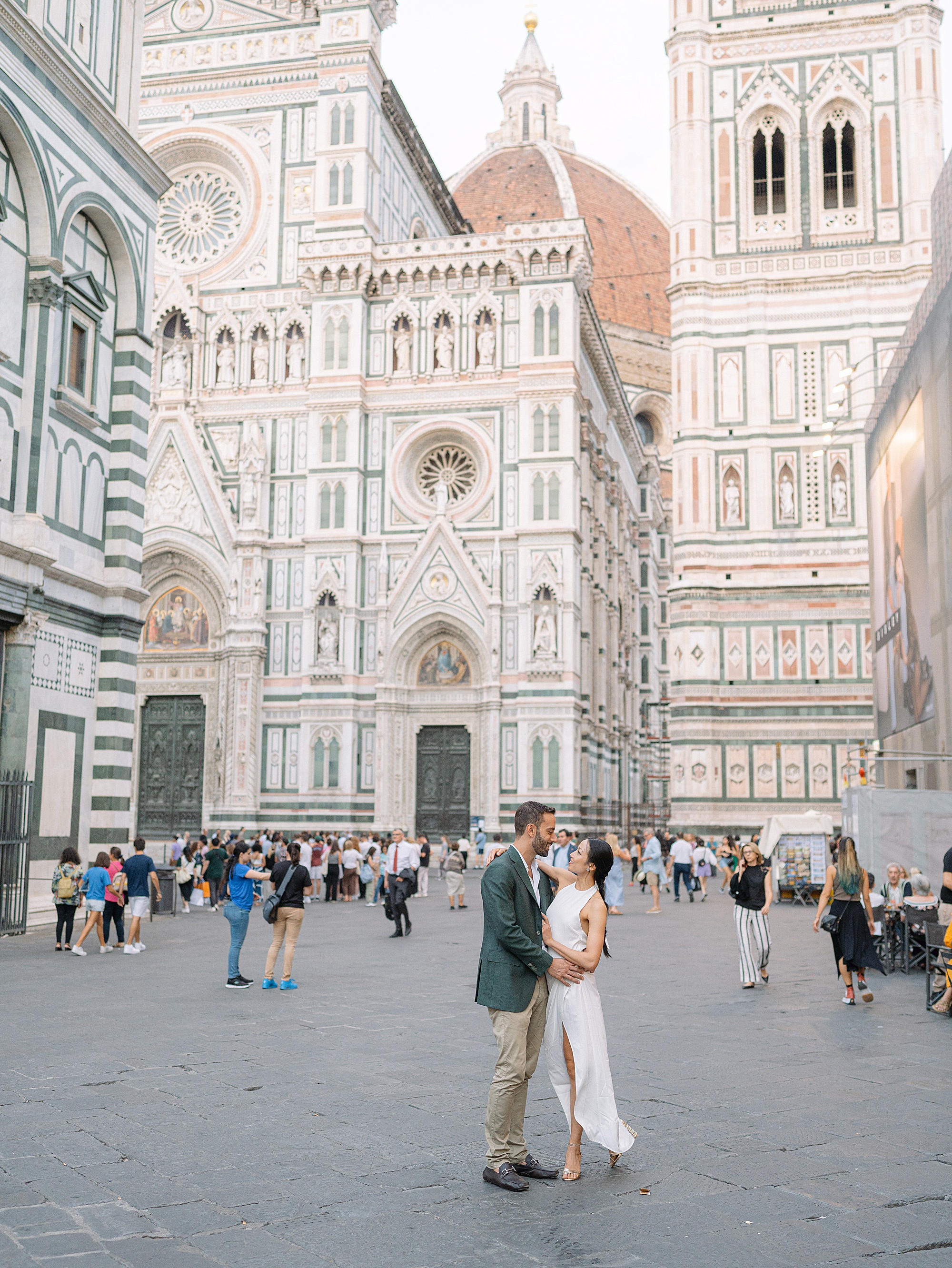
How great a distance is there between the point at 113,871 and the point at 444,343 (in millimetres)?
24641

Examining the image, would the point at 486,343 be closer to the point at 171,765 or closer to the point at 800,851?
the point at 171,765

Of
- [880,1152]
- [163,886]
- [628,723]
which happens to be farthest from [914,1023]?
[628,723]

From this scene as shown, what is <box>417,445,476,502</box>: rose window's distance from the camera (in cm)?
3575

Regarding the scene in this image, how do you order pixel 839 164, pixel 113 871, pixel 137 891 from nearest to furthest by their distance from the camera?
pixel 137 891, pixel 113 871, pixel 839 164

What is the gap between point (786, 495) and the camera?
3319cm

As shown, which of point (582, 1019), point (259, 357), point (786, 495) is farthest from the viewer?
point (259, 357)

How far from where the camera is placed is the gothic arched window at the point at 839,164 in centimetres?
3406

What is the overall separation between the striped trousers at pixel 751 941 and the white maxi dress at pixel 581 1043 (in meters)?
6.07

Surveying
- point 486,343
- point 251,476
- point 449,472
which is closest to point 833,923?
point 449,472

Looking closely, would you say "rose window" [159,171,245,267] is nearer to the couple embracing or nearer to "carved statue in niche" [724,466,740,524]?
"carved statue in niche" [724,466,740,524]

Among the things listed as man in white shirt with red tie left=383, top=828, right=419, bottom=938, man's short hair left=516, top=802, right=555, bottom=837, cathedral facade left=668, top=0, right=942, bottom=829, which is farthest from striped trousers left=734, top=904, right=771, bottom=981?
cathedral facade left=668, top=0, right=942, bottom=829

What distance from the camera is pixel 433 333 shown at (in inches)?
1416

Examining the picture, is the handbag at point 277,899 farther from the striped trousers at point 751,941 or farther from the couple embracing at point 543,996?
the couple embracing at point 543,996

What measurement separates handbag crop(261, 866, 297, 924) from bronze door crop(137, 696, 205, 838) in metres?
25.1
